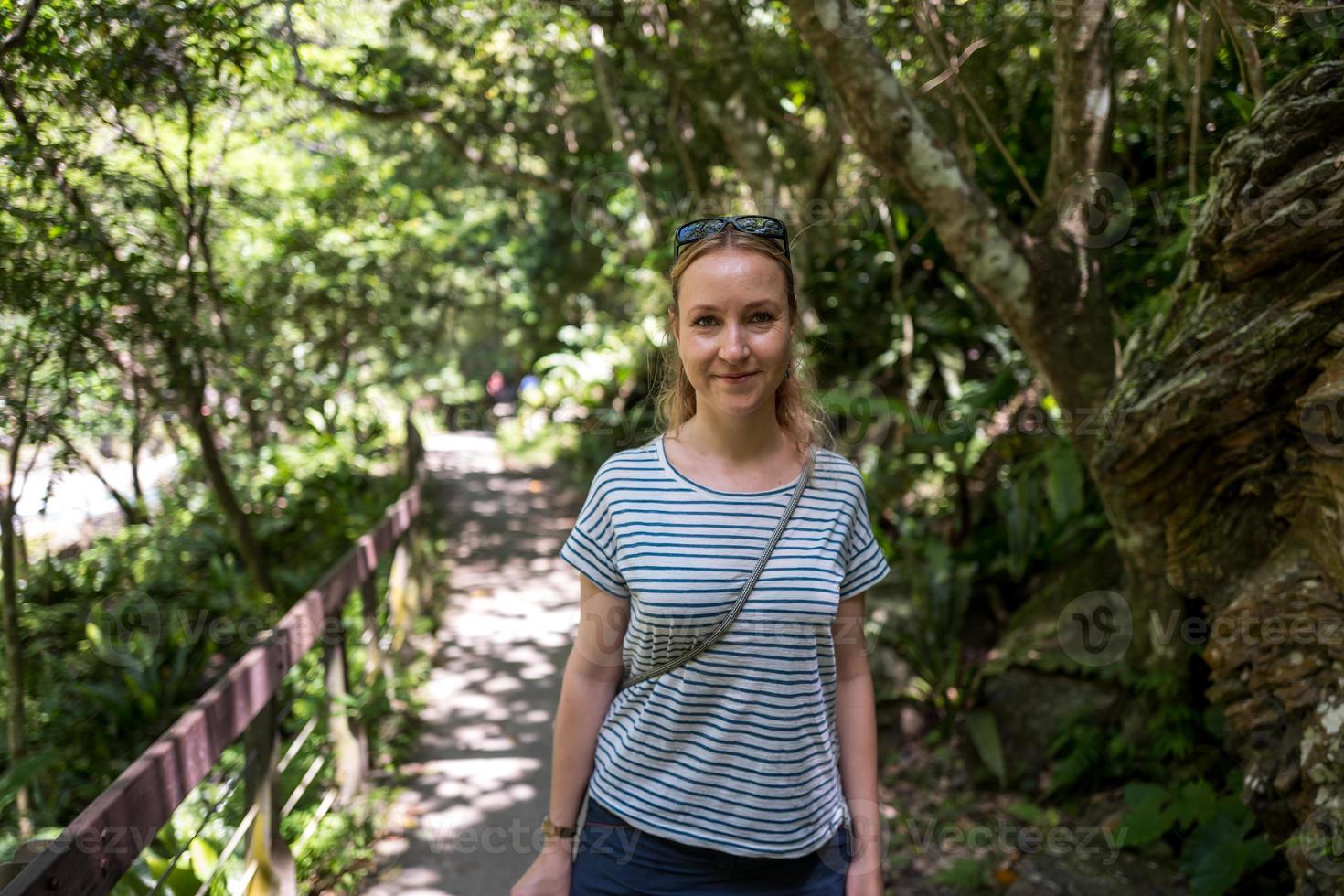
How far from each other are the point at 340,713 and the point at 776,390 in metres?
3.12

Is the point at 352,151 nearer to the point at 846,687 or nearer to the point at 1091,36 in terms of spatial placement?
the point at 1091,36

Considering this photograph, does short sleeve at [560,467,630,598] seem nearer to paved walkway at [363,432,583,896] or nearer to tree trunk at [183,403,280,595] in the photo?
paved walkway at [363,432,583,896]

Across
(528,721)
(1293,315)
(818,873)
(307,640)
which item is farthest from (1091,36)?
(528,721)

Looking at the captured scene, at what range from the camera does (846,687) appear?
72.3 inches

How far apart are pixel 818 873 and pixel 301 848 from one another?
2682 millimetres

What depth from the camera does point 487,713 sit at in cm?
526

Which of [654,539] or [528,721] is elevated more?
[654,539]

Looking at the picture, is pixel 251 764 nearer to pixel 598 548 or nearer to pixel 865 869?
pixel 598 548

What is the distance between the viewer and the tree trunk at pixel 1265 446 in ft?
8.06

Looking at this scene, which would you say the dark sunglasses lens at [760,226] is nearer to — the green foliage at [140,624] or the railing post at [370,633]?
the green foliage at [140,624]

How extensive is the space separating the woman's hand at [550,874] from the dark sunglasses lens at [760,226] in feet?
3.97

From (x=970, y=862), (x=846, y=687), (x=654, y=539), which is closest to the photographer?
(x=654, y=539)

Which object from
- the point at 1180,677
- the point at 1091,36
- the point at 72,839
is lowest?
the point at 1180,677

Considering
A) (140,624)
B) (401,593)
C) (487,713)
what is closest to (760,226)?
(487,713)
